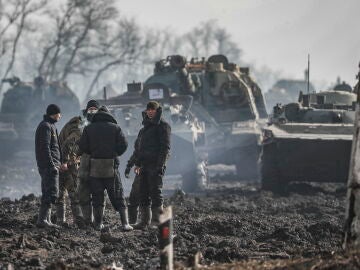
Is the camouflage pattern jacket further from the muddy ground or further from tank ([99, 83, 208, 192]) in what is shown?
tank ([99, 83, 208, 192])

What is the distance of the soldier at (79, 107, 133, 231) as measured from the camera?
10664 millimetres

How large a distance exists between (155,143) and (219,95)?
12628 millimetres

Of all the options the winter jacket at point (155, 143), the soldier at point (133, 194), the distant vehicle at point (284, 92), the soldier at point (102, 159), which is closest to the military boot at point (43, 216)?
the soldier at point (102, 159)

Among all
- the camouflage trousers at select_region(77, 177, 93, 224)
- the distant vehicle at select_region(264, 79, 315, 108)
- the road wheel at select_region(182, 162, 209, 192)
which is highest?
the distant vehicle at select_region(264, 79, 315, 108)

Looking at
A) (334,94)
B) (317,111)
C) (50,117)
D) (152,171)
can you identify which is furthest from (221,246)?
(334,94)

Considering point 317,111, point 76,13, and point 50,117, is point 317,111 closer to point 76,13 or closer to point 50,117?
point 50,117

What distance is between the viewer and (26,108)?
30.5 meters

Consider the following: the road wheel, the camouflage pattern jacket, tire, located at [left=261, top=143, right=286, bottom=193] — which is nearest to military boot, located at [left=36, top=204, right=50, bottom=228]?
the camouflage pattern jacket

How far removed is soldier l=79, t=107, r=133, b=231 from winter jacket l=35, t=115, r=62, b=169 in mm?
405

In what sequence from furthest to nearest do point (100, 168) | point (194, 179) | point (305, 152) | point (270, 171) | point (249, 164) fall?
1. point (249, 164)
2. point (194, 179)
3. point (270, 171)
4. point (305, 152)
5. point (100, 168)

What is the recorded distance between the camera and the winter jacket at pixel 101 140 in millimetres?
10672

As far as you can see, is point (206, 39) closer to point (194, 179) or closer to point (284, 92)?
point (284, 92)

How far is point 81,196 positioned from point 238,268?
4.53 meters

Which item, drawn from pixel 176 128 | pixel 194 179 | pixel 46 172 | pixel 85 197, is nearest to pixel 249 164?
pixel 194 179
